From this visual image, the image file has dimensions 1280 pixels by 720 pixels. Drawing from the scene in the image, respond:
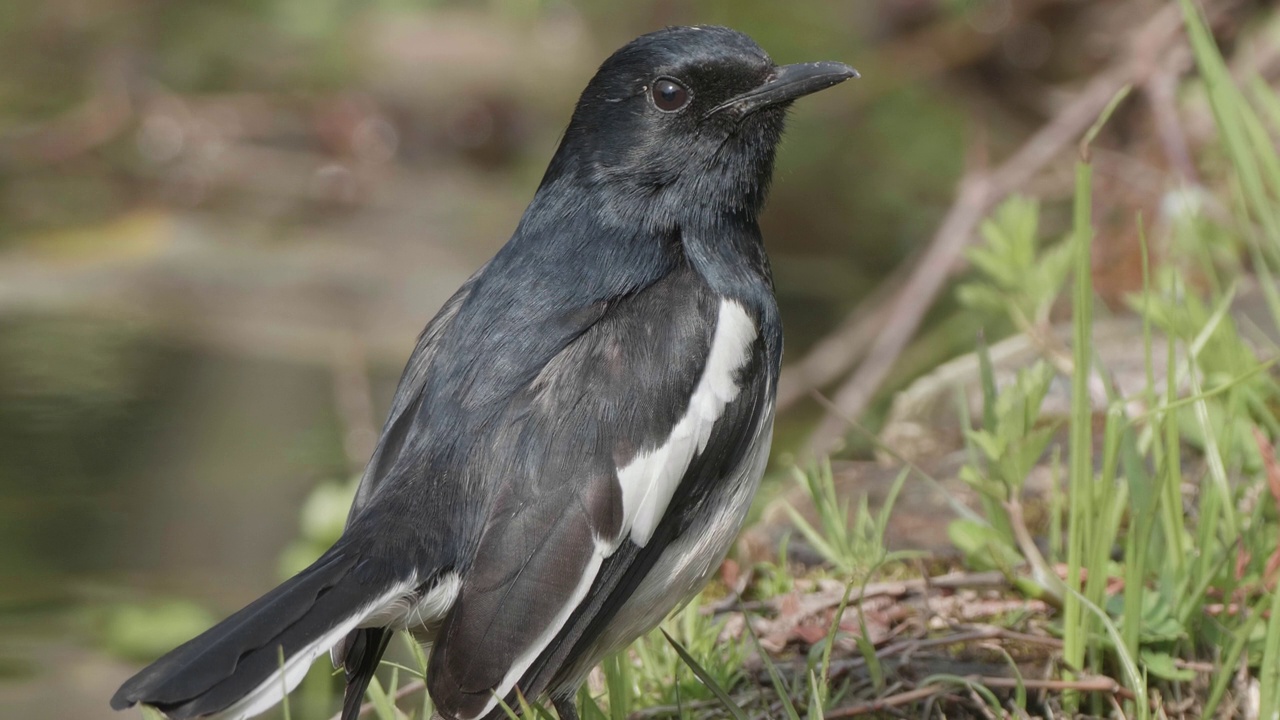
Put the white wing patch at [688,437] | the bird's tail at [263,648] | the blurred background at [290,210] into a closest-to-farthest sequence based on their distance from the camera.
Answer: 1. the bird's tail at [263,648]
2. the white wing patch at [688,437]
3. the blurred background at [290,210]

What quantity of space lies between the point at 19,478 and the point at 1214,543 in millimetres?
4044

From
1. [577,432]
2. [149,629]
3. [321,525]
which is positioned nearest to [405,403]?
[577,432]

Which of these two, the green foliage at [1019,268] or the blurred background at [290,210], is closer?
the green foliage at [1019,268]

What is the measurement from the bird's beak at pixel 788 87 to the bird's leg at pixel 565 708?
1.25 m

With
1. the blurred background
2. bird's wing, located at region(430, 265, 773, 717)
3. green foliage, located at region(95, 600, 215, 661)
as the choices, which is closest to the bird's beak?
bird's wing, located at region(430, 265, 773, 717)

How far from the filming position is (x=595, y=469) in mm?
2561

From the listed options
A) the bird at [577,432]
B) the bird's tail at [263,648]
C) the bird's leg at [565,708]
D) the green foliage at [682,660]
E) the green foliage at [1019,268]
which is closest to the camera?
the bird's tail at [263,648]

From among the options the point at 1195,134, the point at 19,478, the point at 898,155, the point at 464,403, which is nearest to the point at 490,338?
the point at 464,403

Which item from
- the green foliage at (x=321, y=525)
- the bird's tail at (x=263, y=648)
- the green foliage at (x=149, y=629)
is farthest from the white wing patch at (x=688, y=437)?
the green foliage at (x=149, y=629)

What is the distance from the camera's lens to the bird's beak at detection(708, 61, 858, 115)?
9.96 ft

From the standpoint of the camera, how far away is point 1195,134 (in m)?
6.81

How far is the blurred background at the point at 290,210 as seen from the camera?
196 inches

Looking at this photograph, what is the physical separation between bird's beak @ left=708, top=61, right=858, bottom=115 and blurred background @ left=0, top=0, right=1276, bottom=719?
75 cm

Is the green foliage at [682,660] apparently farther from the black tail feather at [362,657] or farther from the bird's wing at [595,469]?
the black tail feather at [362,657]
